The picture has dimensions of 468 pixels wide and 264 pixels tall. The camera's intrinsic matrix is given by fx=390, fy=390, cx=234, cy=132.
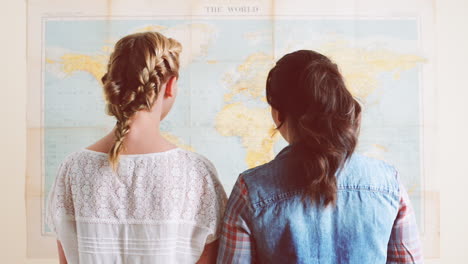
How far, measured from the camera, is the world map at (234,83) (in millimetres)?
1826

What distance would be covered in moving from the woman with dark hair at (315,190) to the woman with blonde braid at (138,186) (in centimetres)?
12

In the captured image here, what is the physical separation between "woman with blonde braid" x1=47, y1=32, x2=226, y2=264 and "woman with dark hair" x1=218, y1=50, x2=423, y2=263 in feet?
0.40

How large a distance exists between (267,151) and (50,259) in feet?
3.72

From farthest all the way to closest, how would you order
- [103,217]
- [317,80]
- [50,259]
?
1. [50,259]
2. [103,217]
3. [317,80]

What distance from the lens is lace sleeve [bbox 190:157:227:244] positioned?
955 millimetres

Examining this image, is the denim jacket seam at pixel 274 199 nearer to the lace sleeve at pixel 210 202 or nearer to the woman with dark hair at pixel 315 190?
the woman with dark hair at pixel 315 190

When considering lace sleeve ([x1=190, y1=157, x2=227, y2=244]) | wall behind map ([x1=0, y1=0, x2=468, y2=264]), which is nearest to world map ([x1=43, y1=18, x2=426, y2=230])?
wall behind map ([x1=0, y1=0, x2=468, y2=264])

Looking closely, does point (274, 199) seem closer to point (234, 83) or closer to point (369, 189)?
point (369, 189)

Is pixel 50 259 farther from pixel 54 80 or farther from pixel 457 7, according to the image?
pixel 457 7

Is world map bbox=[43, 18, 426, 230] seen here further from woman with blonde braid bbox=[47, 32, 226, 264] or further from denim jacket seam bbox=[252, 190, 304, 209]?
denim jacket seam bbox=[252, 190, 304, 209]

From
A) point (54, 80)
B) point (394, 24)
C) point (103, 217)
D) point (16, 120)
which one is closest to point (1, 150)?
point (16, 120)

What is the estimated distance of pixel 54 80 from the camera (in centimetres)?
184

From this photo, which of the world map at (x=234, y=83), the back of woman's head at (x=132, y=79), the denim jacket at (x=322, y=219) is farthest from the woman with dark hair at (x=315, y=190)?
the world map at (x=234, y=83)

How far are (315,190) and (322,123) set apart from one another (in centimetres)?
14
